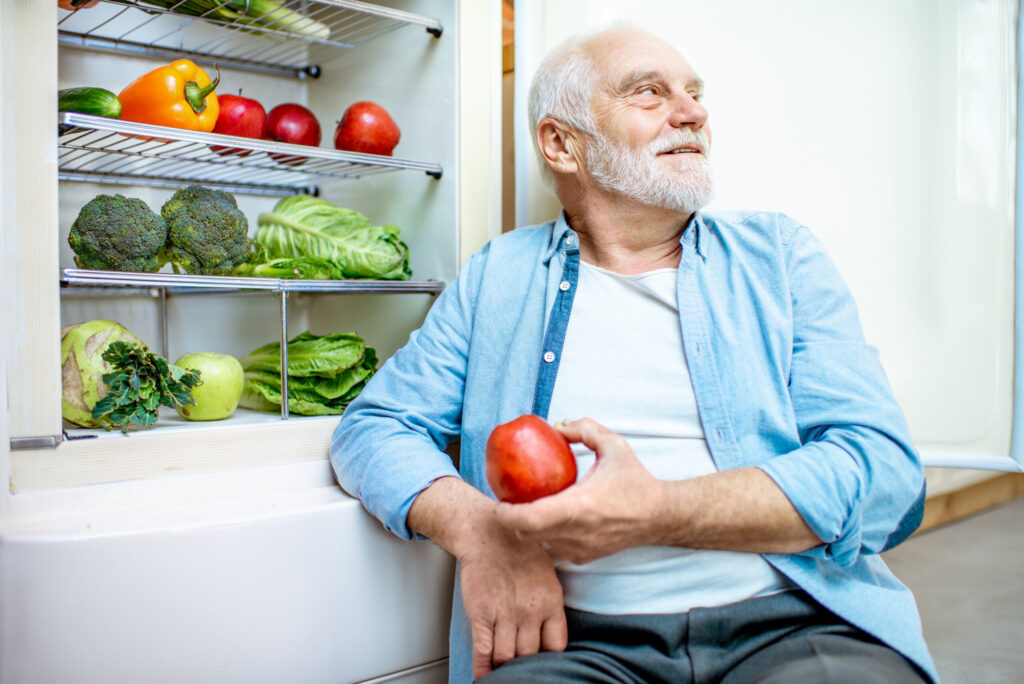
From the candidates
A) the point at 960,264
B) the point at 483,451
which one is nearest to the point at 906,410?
the point at 960,264

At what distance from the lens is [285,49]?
2.13 meters

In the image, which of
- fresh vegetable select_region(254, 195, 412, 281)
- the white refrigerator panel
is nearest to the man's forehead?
fresh vegetable select_region(254, 195, 412, 281)

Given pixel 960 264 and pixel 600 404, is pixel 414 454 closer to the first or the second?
pixel 600 404

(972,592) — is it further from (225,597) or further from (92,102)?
(92,102)

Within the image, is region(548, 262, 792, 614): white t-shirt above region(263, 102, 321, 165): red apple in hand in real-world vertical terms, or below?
below

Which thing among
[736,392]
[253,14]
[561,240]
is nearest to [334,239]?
[253,14]

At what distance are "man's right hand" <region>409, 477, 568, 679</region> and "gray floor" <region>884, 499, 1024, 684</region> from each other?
1153mm

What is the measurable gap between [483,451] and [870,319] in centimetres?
82

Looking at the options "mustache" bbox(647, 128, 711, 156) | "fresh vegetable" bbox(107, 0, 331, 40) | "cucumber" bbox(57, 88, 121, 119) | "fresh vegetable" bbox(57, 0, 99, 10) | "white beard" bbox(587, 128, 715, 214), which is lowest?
"white beard" bbox(587, 128, 715, 214)

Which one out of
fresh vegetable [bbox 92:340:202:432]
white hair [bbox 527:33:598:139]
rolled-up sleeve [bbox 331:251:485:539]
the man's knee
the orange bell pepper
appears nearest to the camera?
the man's knee

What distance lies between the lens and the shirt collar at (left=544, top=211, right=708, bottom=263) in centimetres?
132

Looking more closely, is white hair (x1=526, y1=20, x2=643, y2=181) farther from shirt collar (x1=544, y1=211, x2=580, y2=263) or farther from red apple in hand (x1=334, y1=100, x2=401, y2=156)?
red apple in hand (x1=334, y1=100, x2=401, y2=156)

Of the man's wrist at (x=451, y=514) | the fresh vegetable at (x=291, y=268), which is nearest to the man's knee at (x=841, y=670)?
the man's wrist at (x=451, y=514)

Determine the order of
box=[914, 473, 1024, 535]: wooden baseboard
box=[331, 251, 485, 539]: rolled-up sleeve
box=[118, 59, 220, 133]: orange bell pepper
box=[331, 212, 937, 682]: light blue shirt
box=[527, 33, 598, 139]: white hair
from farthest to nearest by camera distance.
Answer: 1. box=[914, 473, 1024, 535]: wooden baseboard
2. box=[118, 59, 220, 133]: orange bell pepper
3. box=[527, 33, 598, 139]: white hair
4. box=[331, 251, 485, 539]: rolled-up sleeve
5. box=[331, 212, 937, 682]: light blue shirt
